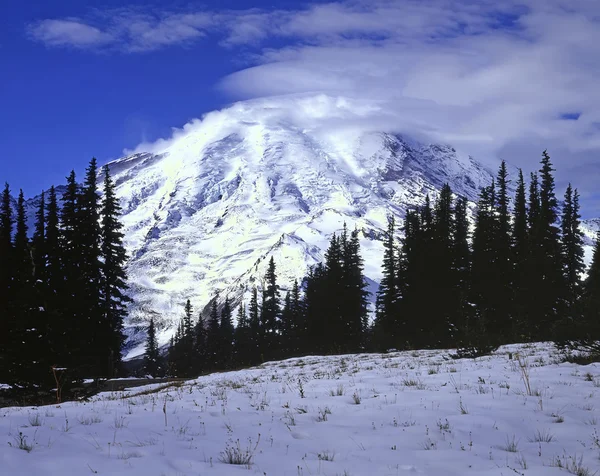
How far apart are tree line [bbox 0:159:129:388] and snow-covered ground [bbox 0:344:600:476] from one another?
5292 millimetres

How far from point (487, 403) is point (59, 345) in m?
12.6

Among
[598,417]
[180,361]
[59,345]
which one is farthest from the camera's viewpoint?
[180,361]

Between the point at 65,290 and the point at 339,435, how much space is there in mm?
13617

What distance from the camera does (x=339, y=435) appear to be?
6.55 metres

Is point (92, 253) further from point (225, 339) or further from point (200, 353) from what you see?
point (200, 353)

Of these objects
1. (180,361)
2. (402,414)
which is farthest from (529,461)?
(180,361)

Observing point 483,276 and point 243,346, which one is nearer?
point 483,276

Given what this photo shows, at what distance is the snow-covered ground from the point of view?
16.8ft

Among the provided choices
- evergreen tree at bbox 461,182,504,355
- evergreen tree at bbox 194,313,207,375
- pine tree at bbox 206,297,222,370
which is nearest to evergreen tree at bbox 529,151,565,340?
evergreen tree at bbox 461,182,504,355

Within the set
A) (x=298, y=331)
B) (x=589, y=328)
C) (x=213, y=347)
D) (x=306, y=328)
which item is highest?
(x=589, y=328)

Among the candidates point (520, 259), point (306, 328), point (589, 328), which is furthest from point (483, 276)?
point (589, 328)

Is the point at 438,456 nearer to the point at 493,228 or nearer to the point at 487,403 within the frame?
the point at 487,403

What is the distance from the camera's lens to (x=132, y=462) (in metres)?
5.14

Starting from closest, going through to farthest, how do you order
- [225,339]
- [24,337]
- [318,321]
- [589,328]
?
[589,328] → [24,337] → [318,321] → [225,339]
